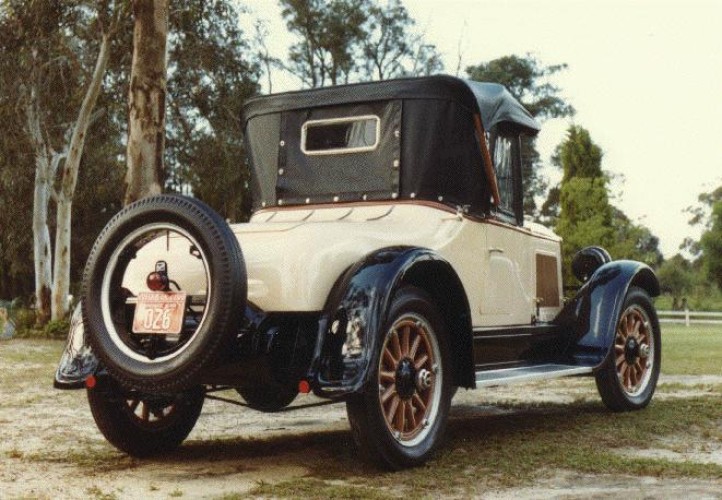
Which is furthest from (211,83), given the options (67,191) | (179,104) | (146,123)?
(67,191)

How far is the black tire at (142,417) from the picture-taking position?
5.77 metres

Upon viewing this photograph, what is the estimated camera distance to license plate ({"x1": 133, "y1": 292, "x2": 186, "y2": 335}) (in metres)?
5.12

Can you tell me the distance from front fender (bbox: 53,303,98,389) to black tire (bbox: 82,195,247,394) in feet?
1.13

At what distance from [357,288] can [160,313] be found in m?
1.02

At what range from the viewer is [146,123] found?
11.6 metres

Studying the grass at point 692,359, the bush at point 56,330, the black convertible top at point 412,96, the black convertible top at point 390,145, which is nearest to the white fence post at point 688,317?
the grass at point 692,359

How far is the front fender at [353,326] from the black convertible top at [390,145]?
1401mm

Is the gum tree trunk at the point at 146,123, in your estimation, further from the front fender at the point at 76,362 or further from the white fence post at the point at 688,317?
the white fence post at the point at 688,317

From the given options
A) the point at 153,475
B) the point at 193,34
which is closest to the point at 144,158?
the point at 193,34

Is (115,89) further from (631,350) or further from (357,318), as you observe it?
(357,318)

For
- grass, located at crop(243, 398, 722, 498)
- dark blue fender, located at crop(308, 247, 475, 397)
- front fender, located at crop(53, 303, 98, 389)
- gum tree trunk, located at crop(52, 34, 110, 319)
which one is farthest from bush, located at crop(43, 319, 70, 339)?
dark blue fender, located at crop(308, 247, 475, 397)

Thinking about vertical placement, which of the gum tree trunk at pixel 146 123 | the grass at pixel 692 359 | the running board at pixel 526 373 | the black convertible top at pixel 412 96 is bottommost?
the grass at pixel 692 359

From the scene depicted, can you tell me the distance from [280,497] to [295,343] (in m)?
0.91

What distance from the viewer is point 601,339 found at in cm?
754
